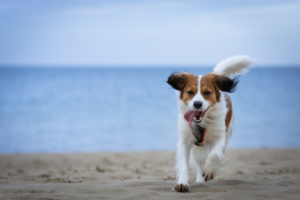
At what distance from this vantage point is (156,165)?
6977 mm

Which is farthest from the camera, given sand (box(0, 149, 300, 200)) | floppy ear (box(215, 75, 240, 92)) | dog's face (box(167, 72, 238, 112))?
floppy ear (box(215, 75, 240, 92))

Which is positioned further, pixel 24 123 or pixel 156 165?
pixel 24 123

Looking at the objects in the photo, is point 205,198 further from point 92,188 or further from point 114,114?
point 114,114

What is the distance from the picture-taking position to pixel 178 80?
4.17 meters

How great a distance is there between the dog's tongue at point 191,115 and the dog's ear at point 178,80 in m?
0.36

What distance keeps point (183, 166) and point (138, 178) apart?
1350 millimetres

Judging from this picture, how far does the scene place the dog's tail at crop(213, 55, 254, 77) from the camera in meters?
4.89

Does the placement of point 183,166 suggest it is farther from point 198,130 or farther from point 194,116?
point 194,116

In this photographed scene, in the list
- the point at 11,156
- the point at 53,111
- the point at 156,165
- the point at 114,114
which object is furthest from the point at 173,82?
the point at 53,111

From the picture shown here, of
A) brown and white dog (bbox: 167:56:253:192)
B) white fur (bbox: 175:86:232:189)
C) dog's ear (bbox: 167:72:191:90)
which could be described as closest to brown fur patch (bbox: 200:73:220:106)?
brown and white dog (bbox: 167:56:253:192)

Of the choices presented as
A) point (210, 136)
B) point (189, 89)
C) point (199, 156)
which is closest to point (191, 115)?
point (189, 89)

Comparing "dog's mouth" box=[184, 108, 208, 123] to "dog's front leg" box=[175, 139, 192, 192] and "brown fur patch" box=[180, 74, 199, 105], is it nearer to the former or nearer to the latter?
"brown fur patch" box=[180, 74, 199, 105]

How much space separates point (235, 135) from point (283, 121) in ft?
11.6

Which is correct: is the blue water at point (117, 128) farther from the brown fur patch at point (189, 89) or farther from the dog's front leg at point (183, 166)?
the brown fur patch at point (189, 89)
